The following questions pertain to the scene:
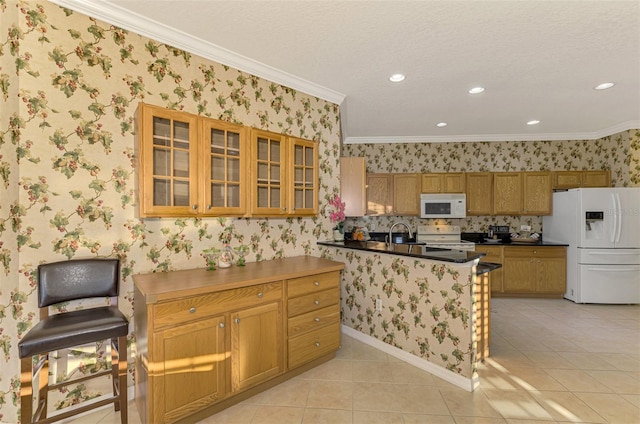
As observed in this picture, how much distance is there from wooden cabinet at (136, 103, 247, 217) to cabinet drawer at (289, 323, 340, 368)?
3.76ft

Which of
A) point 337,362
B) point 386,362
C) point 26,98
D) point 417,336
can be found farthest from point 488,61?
point 26,98

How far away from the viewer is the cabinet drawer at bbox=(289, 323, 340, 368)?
7.61 feet

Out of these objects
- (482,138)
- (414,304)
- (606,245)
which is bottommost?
(414,304)

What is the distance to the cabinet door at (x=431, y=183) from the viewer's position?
199 inches

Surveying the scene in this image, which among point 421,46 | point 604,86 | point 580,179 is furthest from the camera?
point 580,179

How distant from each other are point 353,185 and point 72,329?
282cm

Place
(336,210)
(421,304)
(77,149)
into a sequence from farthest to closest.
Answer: (336,210) < (421,304) < (77,149)

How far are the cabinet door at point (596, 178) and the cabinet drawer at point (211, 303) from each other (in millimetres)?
5499

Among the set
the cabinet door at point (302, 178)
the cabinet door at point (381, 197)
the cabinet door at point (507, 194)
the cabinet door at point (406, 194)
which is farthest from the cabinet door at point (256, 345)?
the cabinet door at point (507, 194)

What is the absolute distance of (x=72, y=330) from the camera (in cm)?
154

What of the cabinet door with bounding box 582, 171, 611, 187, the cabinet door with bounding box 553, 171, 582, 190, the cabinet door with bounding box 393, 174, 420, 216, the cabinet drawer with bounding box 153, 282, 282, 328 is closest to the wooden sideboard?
the cabinet drawer with bounding box 153, 282, 282, 328

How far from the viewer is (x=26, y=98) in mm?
1762

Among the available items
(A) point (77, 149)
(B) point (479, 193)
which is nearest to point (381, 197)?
(B) point (479, 193)

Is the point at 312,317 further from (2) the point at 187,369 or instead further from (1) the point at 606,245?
(1) the point at 606,245
